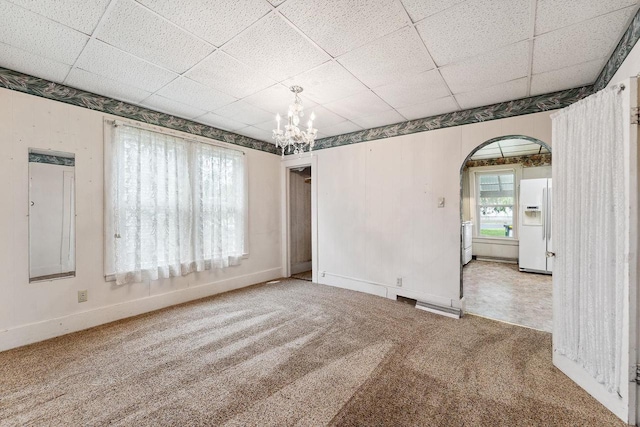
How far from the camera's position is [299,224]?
556 centimetres

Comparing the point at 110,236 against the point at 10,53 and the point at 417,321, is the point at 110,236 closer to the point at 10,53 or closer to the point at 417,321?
the point at 10,53

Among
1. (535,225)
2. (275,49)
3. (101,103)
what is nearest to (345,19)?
(275,49)

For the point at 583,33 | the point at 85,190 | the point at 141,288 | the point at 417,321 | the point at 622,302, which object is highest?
the point at 583,33

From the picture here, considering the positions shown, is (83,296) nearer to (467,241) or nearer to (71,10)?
(71,10)

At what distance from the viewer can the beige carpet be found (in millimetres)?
1602

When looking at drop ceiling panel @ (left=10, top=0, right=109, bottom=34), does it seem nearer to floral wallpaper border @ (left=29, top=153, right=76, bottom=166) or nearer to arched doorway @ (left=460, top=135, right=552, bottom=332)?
floral wallpaper border @ (left=29, top=153, right=76, bottom=166)

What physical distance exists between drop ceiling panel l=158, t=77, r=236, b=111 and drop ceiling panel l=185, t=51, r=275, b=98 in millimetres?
114

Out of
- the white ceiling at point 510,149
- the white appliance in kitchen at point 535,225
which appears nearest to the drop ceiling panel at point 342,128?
the white ceiling at point 510,149

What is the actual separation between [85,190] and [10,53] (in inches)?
50.7

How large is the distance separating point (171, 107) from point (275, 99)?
1407 mm

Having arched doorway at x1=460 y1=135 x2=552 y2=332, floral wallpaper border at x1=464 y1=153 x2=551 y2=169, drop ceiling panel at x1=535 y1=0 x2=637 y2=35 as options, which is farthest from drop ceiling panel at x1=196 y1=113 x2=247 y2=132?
floral wallpaper border at x1=464 y1=153 x2=551 y2=169

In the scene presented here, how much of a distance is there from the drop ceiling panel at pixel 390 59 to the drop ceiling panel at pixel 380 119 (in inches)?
36.1

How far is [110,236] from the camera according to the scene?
9.75ft

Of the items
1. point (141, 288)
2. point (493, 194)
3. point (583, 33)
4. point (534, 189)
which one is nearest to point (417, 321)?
point (583, 33)
